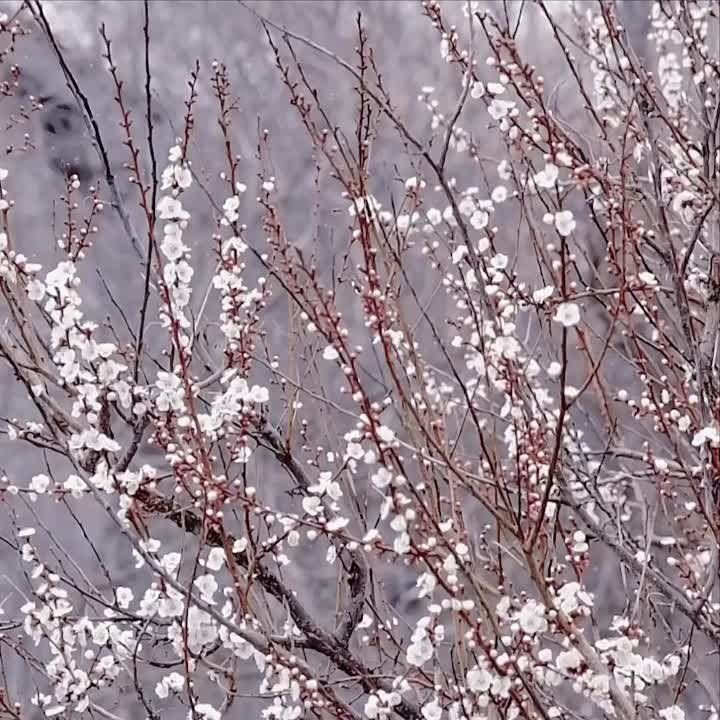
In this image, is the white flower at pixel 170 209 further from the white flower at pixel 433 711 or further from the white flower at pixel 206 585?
the white flower at pixel 433 711

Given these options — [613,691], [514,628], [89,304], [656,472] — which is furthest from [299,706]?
[89,304]

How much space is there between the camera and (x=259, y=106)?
165 inches

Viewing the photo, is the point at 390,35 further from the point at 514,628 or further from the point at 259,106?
the point at 514,628

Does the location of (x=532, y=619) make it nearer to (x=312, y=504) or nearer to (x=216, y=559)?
(x=312, y=504)

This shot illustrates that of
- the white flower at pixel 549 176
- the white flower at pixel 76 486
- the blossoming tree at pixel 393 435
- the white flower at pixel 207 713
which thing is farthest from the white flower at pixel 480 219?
the white flower at pixel 207 713

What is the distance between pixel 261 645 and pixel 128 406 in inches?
21.1

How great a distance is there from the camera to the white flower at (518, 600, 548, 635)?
4.82 feet

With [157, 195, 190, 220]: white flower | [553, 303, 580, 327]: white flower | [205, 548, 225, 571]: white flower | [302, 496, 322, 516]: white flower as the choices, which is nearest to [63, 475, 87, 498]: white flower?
[205, 548, 225, 571]: white flower

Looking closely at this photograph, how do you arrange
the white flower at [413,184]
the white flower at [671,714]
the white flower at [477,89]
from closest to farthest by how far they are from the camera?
the white flower at [671,714] → the white flower at [477,89] → the white flower at [413,184]

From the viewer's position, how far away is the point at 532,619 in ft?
4.82

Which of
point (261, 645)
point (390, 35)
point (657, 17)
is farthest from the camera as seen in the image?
point (390, 35)

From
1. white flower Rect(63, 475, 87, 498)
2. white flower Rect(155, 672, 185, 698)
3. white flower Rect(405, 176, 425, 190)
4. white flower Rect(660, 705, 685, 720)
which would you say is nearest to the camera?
white flower Rect(660, 705, 685, 720)

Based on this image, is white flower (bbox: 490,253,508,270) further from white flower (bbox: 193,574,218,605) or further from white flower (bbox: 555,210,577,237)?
white flower (bbox: 193,574,218,605)

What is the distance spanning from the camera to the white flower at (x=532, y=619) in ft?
4.82
